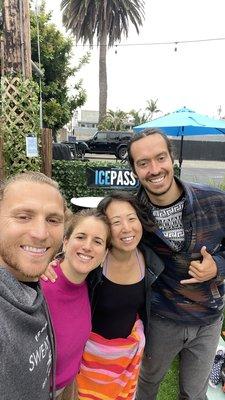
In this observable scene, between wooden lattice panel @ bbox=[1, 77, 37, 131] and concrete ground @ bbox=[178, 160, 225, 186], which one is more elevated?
wooden lattice panel @ bbox=[1, 77, 37, 131]

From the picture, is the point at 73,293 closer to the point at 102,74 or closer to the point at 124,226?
the point at 124,226

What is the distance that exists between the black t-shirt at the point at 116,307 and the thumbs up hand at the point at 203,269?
0.92 ft

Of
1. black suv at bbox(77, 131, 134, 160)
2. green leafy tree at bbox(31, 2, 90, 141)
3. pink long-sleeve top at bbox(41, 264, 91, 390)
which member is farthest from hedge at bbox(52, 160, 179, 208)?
black suv at bbox(77, 131, 134, 160)

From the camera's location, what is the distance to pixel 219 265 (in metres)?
1.80

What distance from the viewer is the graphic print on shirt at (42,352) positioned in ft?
3.34

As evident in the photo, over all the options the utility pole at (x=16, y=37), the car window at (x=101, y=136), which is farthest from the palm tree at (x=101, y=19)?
the utility pole at (x=16, y=37)

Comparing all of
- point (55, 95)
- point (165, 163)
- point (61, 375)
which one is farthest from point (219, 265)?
point (55, 95)

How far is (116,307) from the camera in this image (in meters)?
1.77

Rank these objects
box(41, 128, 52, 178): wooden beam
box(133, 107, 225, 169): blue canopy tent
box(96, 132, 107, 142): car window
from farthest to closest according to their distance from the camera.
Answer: box(96, 132, 107, 142): car window
box(133, 107, 225, 169): blue canopy tent
box(41, 128, 52, 178): wooden beam

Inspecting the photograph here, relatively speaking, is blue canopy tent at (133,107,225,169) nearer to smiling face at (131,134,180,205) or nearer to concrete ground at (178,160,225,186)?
concrete ground at (178,160,225,186)

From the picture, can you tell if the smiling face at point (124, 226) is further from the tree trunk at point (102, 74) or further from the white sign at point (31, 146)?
the tree trunk at point (102, 74)

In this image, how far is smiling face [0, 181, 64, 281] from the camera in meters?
1.07

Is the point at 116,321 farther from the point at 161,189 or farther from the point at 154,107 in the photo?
the point at 154,107

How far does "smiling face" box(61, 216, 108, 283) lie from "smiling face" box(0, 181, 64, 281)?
0.45 m
